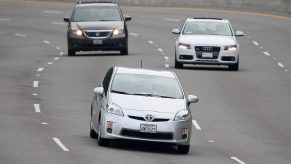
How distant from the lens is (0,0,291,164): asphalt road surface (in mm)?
19578

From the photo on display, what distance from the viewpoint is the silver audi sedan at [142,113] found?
1939 centimetres

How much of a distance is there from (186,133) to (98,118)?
62.3 inches

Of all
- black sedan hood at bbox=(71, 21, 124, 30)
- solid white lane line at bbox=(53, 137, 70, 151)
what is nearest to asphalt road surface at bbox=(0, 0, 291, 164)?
solid white lane line at bbox=(53, 137, 70, 151)

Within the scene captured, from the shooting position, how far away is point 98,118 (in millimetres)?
20219

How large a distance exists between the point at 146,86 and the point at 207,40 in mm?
17390

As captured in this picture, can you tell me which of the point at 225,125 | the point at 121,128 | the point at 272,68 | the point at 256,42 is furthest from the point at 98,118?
the point at 256,42

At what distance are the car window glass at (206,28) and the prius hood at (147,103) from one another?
738 inches

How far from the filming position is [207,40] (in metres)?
37.9

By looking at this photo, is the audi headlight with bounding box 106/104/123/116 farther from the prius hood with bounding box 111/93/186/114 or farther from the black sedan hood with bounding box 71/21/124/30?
the black sedan hood with bounding box 71/21/124/30

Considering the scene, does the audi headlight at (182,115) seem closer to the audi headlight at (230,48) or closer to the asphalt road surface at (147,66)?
the asphalt road surface at (147,66)

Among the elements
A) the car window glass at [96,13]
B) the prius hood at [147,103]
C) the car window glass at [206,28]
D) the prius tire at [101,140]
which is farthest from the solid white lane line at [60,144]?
the car window glass at [96,13]

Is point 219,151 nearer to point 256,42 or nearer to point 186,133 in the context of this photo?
point 186,133

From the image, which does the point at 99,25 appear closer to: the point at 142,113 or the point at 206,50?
the point at 206,50

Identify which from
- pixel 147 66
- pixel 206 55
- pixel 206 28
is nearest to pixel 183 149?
pixel 206 55
